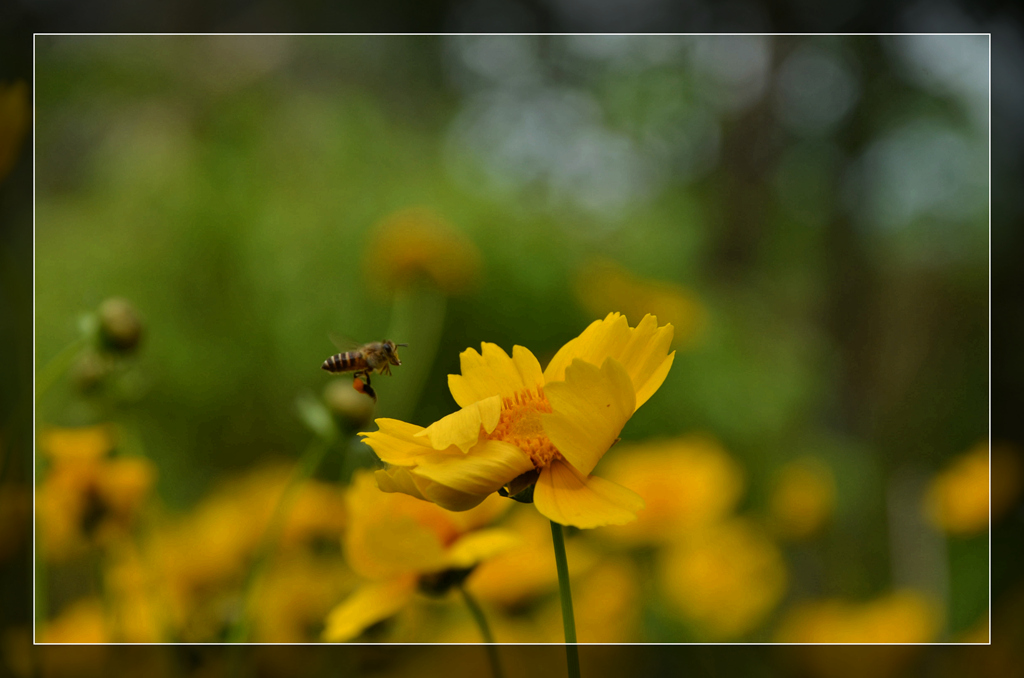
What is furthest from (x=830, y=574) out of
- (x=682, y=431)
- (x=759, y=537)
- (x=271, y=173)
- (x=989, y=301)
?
(x=271, y=173)

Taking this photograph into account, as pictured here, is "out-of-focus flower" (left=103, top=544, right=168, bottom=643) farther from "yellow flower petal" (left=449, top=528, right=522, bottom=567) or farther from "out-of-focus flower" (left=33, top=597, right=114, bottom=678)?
"yellow flower petal" (left=449, top=528, right=522, bottom=567)

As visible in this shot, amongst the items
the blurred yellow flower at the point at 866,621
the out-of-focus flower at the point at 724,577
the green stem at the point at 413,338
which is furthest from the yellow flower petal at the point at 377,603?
the blurred yellow flower at the point at 866,621

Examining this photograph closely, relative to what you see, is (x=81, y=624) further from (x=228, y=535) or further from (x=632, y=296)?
(x=632, y=296)

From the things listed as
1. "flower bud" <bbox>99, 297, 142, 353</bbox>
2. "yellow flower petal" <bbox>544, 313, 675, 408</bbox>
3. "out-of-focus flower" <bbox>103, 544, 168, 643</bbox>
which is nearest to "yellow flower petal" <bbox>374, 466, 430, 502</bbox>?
"yellow flower petal" <bbox>544, 313, 675, 408</bbox>

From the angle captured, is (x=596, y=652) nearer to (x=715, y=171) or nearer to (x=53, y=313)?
(x=715, y=171)

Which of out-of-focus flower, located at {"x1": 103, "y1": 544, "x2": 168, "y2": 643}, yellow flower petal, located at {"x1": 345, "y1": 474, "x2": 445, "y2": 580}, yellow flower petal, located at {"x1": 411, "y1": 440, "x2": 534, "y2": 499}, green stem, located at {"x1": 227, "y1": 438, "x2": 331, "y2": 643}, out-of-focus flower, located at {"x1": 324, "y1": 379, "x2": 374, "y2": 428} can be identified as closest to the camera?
yellow flower petal, located at {"x1": 411, "y1": 440, "x2": 534, "y2": 499}
